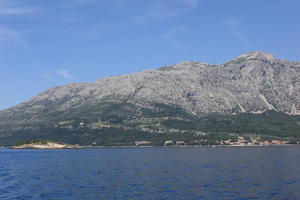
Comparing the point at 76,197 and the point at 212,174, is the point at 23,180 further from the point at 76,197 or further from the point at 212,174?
the point at 212,174

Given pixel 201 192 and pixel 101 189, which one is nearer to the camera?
pixel 201 192

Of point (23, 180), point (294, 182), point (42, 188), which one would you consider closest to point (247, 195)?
point (294, 182)

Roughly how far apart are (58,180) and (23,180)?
11.3m

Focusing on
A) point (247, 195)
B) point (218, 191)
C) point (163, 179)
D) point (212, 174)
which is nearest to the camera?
point (247, 195)

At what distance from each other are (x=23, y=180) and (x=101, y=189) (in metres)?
34.7

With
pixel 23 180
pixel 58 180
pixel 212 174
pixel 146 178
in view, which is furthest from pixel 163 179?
pixel 23 180

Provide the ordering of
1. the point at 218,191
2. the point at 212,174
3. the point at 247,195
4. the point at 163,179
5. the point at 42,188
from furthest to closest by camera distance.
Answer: the point at 212,174
the point at 163,179
the point at 42,188
the point at 218,191
the point at 247,195

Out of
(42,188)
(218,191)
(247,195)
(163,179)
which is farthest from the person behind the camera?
(163,179)

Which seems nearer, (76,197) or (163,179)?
(76,197)

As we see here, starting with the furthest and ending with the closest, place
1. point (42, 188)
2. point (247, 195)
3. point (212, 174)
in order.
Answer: point (212, 174)
point (42, 188)
point (247, 195)

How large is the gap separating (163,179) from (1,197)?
45.3 m

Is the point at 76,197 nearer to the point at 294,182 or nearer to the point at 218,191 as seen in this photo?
the point at 218,191

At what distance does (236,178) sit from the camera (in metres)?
114

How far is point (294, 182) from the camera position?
338 feet
